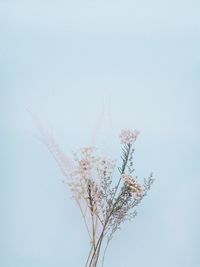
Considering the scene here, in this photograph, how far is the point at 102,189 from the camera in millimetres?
1945

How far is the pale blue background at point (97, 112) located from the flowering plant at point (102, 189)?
0.18 feet

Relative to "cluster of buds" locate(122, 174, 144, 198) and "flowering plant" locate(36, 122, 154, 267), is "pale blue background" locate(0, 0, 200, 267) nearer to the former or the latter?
"flowering plant" locate(36, 122, 154, 267)

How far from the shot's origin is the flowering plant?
1923mm

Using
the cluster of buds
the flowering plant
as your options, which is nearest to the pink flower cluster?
the flowering plant

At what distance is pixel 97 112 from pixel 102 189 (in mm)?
379

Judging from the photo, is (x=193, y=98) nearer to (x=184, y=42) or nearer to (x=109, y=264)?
(x=184, y=42)

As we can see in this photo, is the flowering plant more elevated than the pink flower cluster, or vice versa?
the pink flower cluster

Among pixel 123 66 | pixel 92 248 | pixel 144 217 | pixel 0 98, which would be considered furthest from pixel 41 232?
pixel 123 66

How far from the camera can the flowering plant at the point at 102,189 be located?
1923mm

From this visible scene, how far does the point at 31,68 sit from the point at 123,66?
0.43 meters

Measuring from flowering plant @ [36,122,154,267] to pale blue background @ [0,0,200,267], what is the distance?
0.06m

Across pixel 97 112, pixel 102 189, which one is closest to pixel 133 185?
pixel 102 189

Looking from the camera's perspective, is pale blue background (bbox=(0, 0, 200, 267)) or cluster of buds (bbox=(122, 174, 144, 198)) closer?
cluster of buds (bbox=(122, 174, 144, 198))

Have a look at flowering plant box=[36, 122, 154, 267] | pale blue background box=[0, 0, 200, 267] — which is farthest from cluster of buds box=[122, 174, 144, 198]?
pale blue background box=[0, 0, 200, 267]
